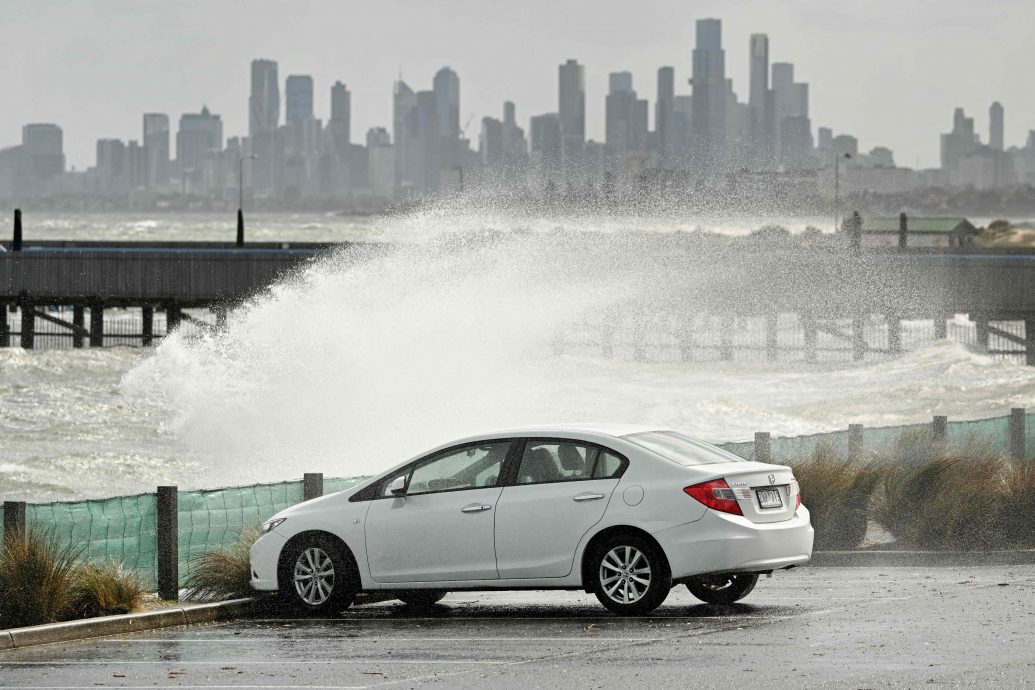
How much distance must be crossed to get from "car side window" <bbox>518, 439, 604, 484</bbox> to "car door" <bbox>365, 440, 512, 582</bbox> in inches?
8.6

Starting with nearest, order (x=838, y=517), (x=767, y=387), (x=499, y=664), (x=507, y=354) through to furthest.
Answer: (x=499, y=664), (x=838, y=517), (x=507, y=354), (x=767, y=387)

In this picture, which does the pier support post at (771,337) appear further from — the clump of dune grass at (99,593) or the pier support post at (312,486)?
the clump of dune grass at (99,593)

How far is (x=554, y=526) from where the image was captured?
13.1 m

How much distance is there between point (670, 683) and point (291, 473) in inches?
1096

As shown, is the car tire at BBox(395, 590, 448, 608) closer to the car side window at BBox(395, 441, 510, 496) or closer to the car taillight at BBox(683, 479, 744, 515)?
the car side window at BBox(395, 441, 510, 496)

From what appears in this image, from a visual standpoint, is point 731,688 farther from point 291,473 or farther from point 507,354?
point 507,354

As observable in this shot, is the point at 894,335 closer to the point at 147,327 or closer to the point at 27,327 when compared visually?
the point at 147,327

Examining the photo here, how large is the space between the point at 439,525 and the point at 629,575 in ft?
4.93

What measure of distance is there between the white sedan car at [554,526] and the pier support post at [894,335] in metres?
64.8

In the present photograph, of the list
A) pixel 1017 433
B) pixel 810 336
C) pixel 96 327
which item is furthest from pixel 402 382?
pixel 810 336

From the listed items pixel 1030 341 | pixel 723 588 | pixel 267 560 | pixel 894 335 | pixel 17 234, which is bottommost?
pixel 723 588

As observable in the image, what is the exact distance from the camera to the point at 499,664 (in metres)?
10.7

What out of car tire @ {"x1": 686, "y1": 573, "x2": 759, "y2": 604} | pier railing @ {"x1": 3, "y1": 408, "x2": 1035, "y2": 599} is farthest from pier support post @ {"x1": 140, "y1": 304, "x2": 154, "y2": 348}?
car tire @ {"x1": 686, "y1": 573, "x2": 759, "y2": 604}

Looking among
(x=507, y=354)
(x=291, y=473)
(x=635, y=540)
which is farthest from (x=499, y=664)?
(x=507, y=354)
